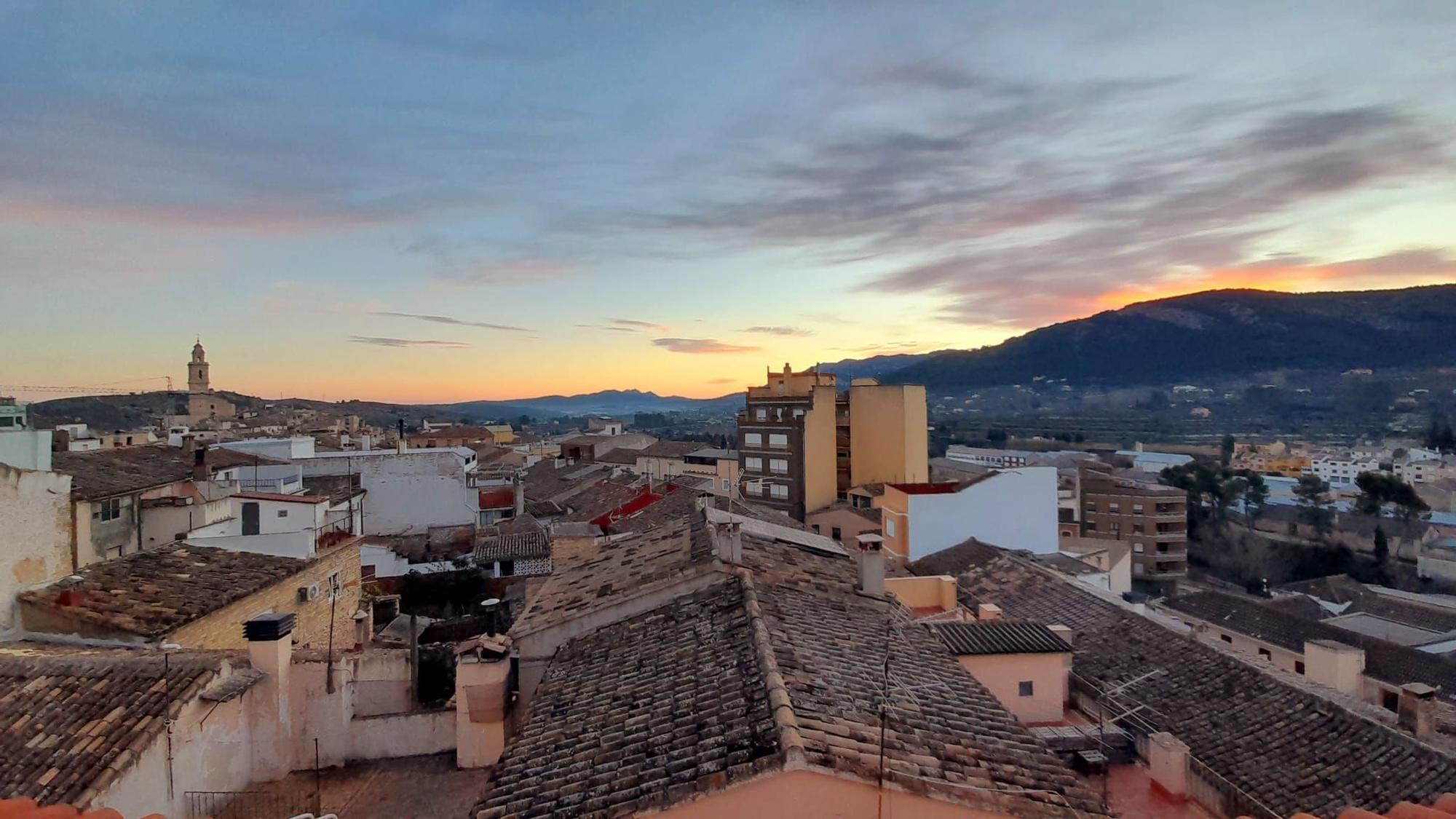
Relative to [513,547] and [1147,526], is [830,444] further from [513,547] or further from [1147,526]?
[1147,526]

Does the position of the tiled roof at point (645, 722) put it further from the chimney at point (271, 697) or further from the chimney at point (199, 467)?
the chimney at point (199, 467)

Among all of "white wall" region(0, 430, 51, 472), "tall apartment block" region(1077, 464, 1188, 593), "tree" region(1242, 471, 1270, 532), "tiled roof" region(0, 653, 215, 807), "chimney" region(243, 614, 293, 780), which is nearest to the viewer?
"tiled roof" region(0, 653, 215, 807)

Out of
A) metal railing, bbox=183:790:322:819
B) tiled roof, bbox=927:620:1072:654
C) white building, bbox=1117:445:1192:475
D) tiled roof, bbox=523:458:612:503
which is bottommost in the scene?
white building, bbox=1117:445:1192:475

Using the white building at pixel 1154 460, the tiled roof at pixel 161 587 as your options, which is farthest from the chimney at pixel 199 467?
the white building at pixel 1154 460

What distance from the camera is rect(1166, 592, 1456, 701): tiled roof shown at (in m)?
23.1

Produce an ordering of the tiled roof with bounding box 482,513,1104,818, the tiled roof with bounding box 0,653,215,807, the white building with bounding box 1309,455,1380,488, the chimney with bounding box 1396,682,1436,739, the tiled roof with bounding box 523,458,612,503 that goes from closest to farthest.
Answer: the tiled roof with bounding box 482,513,1104,818 < the tiled roof with bounding box 0,653,215,807 < the chimney with bounding box 1396,682,1436,739 < the tiled roof with bounding box 523,458,612,503 < the white building with bounding box 1309,455,1380,488

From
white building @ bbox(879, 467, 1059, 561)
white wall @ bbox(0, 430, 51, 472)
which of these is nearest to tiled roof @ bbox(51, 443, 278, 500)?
white wall @ bbox(0, 430, 51, 472)

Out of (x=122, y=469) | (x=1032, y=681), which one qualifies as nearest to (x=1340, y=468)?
(x=1032, y=681)

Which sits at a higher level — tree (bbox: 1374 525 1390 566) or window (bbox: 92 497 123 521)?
window (bbox: 92 497 123 521)

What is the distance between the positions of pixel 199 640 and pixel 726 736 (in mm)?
9791

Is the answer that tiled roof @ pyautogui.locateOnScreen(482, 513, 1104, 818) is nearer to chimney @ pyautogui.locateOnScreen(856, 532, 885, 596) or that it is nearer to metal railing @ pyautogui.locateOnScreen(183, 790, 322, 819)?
chimney @ pyautogui.locateOnScreen(856, 532, 885, 596)

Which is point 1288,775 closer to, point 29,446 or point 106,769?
point 106,769

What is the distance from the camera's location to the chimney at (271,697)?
8.50 metres

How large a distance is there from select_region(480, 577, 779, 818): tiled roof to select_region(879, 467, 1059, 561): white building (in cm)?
1772
